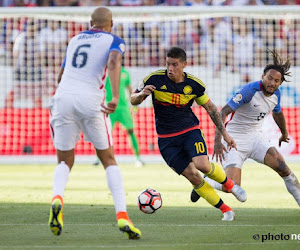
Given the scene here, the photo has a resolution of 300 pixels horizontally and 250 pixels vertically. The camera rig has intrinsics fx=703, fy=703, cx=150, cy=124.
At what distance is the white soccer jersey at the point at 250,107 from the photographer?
9.36m

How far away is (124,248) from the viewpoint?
631 centimetres

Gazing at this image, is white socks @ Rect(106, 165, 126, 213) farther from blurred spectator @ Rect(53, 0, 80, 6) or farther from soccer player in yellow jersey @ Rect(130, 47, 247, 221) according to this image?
blurred spectator @ Rect(53, 0, 80, 6)

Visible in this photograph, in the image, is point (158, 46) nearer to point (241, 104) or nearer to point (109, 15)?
point (241, 104)

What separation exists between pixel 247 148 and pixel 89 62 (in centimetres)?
352

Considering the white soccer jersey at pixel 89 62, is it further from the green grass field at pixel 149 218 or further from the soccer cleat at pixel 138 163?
the soccer cleat at pixel 138 163

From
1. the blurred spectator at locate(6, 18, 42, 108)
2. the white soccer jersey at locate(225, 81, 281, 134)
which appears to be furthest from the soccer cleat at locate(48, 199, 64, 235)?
the blurred spectator at locate(6, 18, 42, 108)

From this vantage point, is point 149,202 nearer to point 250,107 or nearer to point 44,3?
point 250,107

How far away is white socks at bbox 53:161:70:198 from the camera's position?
22.3 feet

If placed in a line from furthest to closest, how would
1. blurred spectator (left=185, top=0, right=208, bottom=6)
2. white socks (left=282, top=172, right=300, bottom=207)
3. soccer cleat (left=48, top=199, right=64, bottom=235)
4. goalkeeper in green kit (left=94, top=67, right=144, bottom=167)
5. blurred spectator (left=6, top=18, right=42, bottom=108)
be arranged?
blurred spectator (left=185, top=0, right=208, bottom=6), blurred spectator (left=6, top=18, right=42, bottom=108), goalkeeper in green kit (left=94, top=67, right=144, bottom=167), white socks (left=282, top=172, right=300, bottom=207), soccer cleat (left=48, top=199, right=64, bottom=235)

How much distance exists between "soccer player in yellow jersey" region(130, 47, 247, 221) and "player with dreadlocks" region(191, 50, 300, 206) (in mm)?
401

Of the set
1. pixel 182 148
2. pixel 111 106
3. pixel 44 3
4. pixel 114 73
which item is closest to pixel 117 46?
pixel 114 73

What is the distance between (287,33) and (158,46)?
3.72 m

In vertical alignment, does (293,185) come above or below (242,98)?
below

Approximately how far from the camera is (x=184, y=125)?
8.76 meters
